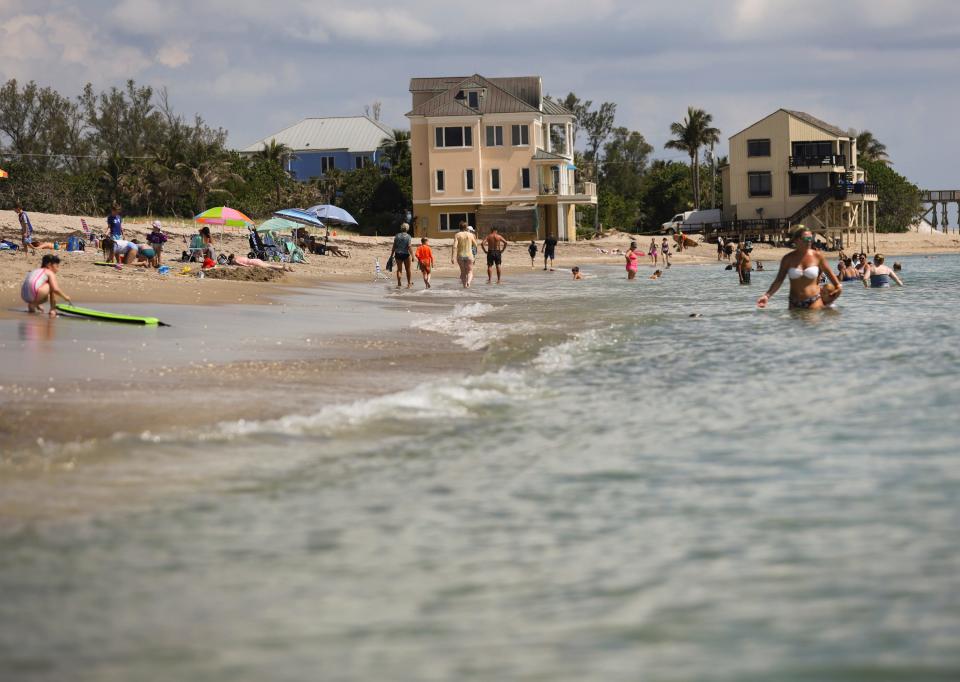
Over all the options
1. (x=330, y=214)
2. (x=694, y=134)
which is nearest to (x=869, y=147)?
(x=694, y=134)

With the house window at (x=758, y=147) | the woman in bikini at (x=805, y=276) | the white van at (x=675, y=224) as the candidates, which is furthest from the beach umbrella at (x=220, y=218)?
the house window at (x=758, y=147)

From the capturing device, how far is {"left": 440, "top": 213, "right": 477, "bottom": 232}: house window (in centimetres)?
6625

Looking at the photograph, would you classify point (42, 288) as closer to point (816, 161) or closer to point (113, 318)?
point (113, 318)

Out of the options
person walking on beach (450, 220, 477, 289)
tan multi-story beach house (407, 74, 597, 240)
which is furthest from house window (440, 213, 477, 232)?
person walking on beach (450, 220, 477, 289)

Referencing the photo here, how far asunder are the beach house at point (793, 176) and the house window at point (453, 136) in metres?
19.3

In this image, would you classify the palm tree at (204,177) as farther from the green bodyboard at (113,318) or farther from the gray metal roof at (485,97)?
the green bodyboard at (113,318)

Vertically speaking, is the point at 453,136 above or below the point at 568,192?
above

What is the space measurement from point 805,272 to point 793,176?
60.0 meters

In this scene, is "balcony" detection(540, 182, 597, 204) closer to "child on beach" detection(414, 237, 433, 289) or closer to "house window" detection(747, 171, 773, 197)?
"house window" detection(747, 171, 773, 197)

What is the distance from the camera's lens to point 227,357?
12.4 meters

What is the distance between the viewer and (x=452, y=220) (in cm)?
6638

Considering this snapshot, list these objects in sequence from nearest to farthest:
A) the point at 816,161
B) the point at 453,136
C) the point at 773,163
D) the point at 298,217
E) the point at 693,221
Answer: the point at 298,217
the point at 453,136
the point at 816,161
the point at 773,163
the point at 693,221

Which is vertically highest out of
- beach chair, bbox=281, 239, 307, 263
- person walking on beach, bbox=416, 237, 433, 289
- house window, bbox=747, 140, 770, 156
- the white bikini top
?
house window, bbox=747, 140, 770, 156

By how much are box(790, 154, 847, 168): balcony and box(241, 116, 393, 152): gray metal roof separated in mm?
35139
